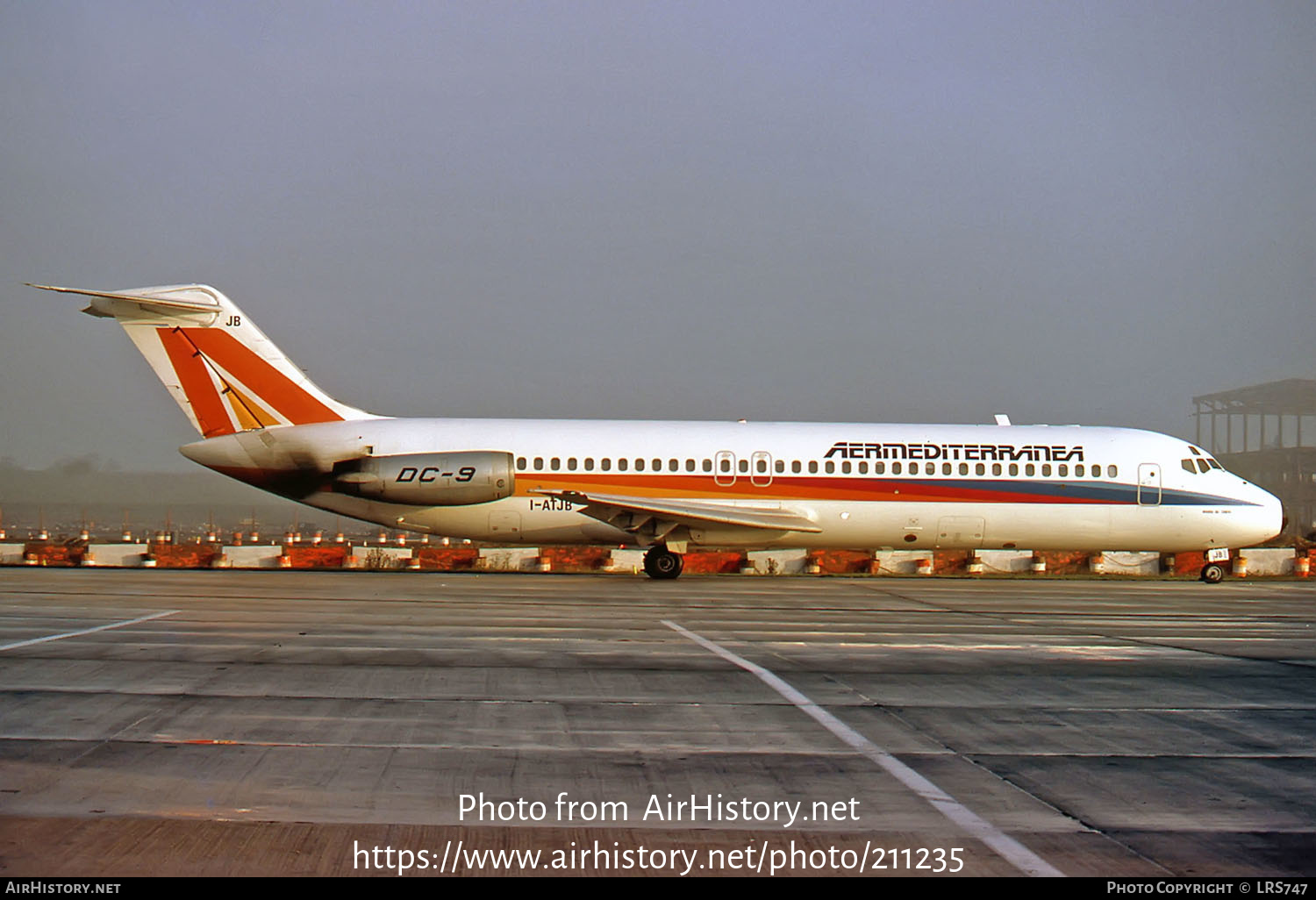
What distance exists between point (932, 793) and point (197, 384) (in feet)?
71.9

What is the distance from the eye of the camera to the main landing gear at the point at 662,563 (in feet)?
84.0

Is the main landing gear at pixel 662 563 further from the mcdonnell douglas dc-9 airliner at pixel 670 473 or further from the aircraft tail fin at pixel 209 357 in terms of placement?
the aircraft tail fin at pixel 209 357

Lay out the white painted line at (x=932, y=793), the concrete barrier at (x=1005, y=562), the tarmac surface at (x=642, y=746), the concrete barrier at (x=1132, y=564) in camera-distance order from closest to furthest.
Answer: the white painted line at (x=932, y=793) → the tarmac surface at (x=642, y=746) → the concrete barrier at (x=1005, y=562) → the concrete barrier at (x=1132, y=564)

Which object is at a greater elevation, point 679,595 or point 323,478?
point 323,478

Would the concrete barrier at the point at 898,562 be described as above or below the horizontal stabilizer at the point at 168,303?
below

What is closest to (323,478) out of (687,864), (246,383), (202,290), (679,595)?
(246,383)

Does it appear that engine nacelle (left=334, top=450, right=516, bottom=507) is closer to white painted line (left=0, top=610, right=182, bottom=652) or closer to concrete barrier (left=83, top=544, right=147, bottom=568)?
concrete barrier (left=83, top=544, right=147, bottom=568)

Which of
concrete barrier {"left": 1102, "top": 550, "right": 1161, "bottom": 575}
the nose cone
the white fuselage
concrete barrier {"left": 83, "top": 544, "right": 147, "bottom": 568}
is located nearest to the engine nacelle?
the white fuselage

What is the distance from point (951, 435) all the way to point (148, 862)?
→ 23329 millimetres

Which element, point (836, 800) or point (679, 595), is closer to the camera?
point (836, 800)

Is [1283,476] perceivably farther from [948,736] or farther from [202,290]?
[948,736]

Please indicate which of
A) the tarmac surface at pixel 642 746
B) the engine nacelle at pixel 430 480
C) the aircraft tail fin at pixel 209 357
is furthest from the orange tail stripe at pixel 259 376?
the tarmac surface at pixel 642 746

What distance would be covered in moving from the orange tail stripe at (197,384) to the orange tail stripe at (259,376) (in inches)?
11.8
